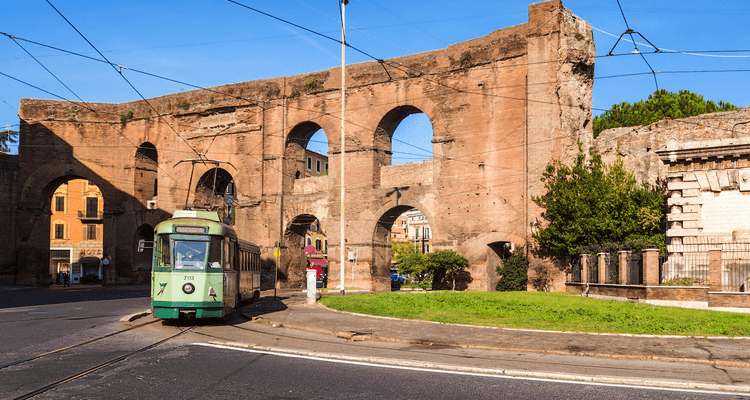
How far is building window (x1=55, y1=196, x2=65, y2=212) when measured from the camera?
63250mm

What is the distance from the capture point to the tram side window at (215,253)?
14.4 metres

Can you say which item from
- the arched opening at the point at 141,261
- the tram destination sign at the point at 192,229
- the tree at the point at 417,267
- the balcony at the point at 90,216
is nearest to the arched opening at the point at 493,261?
the tree at the point at 417,267

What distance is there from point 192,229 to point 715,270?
13773mm

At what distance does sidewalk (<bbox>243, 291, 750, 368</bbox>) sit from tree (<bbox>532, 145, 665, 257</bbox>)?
45.6 ft

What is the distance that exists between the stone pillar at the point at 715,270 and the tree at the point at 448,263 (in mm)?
14203

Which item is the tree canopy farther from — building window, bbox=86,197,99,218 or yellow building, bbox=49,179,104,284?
building window, bbox=86,197,99,218

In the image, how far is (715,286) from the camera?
17.2m

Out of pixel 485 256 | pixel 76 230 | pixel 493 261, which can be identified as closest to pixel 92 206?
pixel 76 230

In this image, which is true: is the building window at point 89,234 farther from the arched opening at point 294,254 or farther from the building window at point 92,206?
the arched opening at point 294,254

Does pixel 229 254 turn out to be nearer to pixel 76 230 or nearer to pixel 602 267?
pixel 602 267

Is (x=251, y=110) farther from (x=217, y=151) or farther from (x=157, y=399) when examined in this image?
(x=157, y=399)

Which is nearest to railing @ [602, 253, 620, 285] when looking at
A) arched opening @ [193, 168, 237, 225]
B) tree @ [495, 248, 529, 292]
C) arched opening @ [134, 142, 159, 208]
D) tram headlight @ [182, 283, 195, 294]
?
tree @ [495, 248, 529, 292]

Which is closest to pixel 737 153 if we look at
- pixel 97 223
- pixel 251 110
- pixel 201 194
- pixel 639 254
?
pixel 639 254

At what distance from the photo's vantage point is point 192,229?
14336mm
